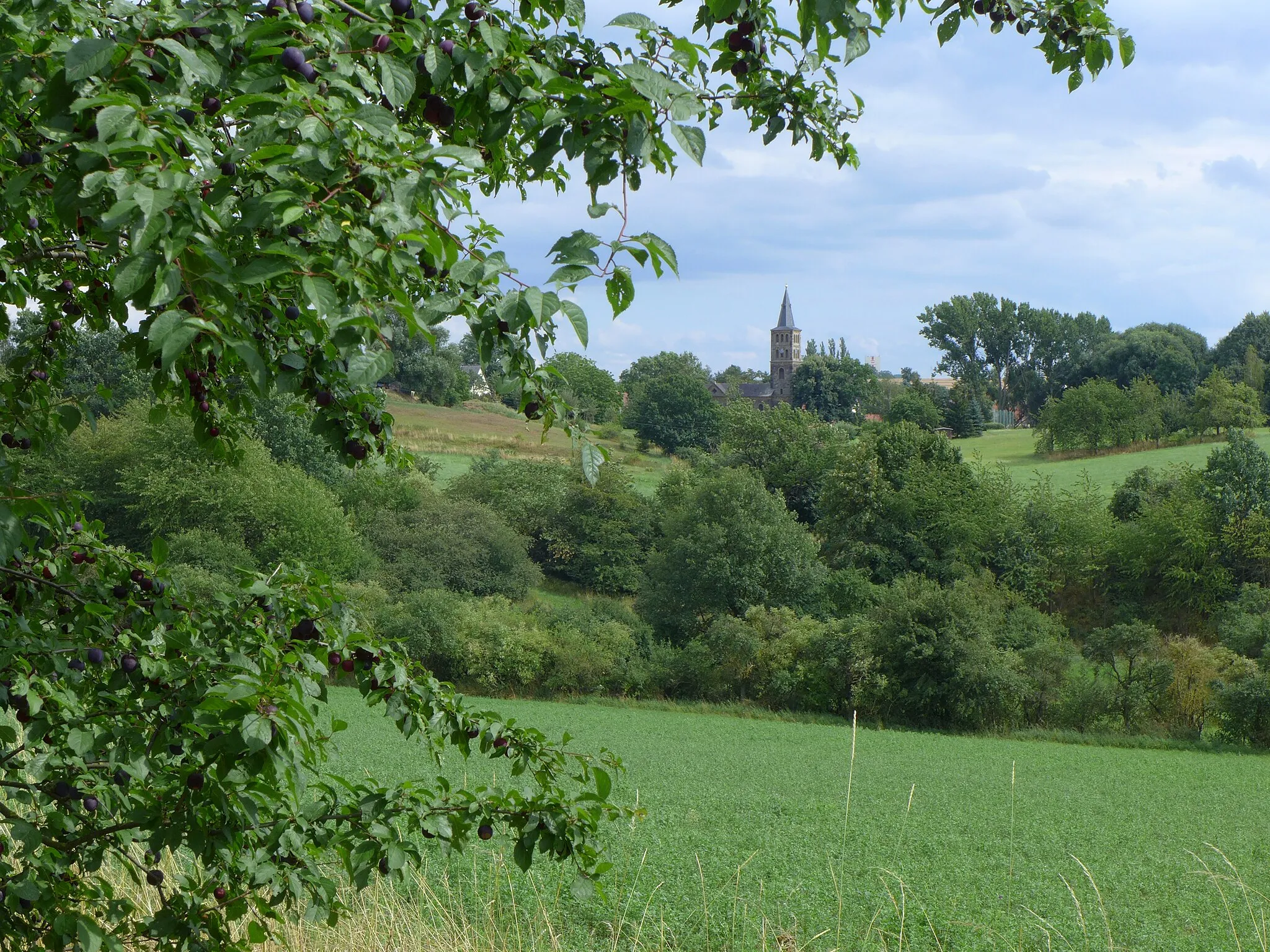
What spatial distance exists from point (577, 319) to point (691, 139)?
0.41 m

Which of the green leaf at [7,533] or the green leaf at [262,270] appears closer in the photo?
the green leaf at [262,270]

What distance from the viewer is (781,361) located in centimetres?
12700

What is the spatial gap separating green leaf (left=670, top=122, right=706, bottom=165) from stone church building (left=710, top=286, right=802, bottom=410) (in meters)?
117

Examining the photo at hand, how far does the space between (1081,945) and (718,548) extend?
34090 mm

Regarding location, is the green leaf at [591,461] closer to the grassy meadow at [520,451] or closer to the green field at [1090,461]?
the green field at [1090,461]

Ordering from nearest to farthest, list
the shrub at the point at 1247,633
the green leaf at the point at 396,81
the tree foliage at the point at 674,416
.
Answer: the green leaf at the point at 396,81 → the shrub at the point at 1247,633 → the tree foliage at the point at 674,416

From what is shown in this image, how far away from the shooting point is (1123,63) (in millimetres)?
2881

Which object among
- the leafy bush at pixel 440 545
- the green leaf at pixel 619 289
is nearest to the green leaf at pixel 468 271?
the green leaf at pixel 619 289

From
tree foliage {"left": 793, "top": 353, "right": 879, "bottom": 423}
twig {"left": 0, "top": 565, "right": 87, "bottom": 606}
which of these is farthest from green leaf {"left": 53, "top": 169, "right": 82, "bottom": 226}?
tree foliage {"left": 793, "top": 353, "right": 879, "bottom": 423}

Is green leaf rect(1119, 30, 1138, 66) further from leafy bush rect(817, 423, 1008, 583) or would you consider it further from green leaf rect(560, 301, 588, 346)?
leafy bush rect(817, 423, 1008, 583)

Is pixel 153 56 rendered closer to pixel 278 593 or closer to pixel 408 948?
pixel 278 593

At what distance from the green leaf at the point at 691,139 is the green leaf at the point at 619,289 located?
0.76 feet

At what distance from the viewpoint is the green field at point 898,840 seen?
24.0 feet

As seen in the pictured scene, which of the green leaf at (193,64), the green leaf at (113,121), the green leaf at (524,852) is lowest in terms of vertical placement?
the green leaf at (524,852)
